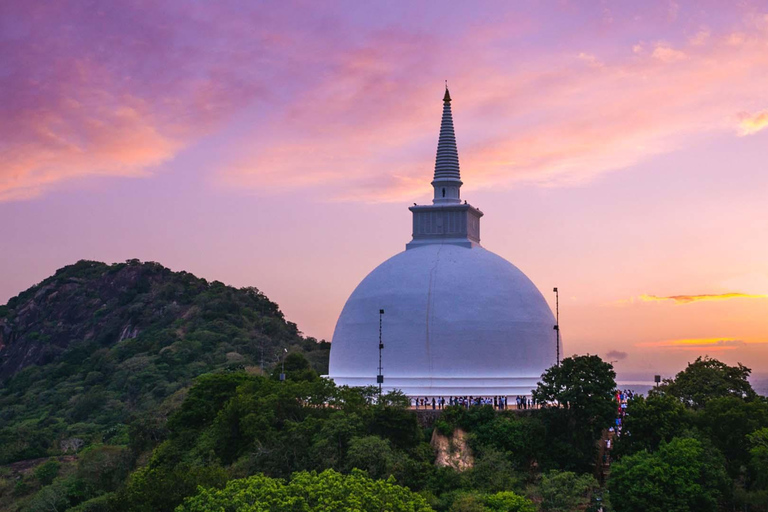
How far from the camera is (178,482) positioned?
42094mm

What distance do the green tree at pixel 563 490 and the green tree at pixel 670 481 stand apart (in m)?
1.31

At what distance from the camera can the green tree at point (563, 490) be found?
4109cm

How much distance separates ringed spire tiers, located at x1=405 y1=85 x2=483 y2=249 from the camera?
59.6m

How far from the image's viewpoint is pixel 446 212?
5988 cm

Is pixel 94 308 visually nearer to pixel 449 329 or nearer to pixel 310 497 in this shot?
pixel 449 329

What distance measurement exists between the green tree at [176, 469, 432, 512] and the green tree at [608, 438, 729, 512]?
379 inches

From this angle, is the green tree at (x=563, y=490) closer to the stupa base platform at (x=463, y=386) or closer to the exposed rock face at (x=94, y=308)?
the stupa base platform at (x=463, y=386)

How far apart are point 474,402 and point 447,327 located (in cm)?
443

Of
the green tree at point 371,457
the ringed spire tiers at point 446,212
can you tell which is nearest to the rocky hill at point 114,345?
the ringed spire tiers at point 446,212

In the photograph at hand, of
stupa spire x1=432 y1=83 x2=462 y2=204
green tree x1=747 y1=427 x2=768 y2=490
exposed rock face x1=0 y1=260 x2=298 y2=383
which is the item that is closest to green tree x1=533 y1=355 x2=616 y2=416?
green tree x1=747 y1=427 x2=768 y2=490

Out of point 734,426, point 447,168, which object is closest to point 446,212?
point 447,168

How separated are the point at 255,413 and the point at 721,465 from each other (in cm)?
2207

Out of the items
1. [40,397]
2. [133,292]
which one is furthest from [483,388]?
[133,292]

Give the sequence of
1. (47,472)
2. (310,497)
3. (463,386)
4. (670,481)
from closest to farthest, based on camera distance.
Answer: (310,497) → (670,481) → (463,386) → (47,472)
